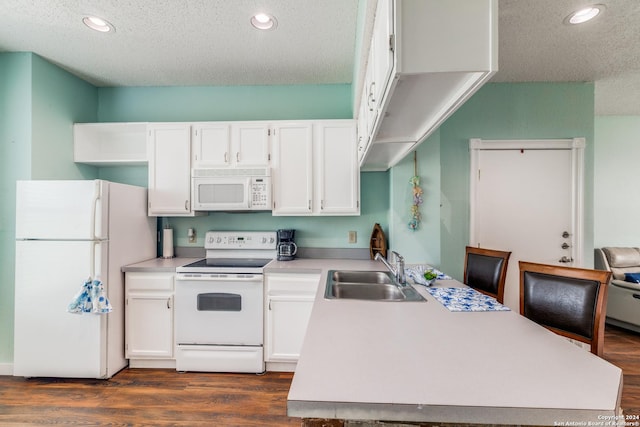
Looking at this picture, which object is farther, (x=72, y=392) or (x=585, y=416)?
(x=72, y=392)

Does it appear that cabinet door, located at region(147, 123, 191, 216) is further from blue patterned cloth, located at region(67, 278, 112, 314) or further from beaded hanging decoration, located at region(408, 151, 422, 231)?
beaded hanging decoration, located at region(408, 151, 422, 231)

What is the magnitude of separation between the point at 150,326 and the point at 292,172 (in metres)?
1.84

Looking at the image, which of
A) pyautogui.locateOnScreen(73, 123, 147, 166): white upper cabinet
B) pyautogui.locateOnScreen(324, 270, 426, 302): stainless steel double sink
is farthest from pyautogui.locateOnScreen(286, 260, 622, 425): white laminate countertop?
pyautogui.locateOnScreen(73, 123, 147, 166): white upper cabinet

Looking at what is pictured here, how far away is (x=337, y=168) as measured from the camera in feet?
8.95

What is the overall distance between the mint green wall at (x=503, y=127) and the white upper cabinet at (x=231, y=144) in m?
1.87

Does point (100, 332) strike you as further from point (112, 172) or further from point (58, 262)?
point (112, 172)

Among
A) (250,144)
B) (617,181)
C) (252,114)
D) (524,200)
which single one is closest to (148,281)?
(250,144)

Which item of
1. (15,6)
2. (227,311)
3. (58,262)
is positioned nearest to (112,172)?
(58,262)

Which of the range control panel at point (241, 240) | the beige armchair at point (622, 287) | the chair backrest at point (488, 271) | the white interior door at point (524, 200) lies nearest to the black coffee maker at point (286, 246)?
the range control panel at point (241, 240)

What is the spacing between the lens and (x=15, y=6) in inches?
76.3

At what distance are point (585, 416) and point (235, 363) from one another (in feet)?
7.59

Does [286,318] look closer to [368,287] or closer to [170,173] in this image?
[368,287]

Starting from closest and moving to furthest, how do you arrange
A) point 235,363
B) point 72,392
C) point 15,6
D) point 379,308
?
point 379,308 → point 15,6 → point 72,392 → point 235,363

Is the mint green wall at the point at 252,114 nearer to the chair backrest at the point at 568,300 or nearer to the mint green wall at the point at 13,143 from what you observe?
the mint green wall at the point at 13,143
